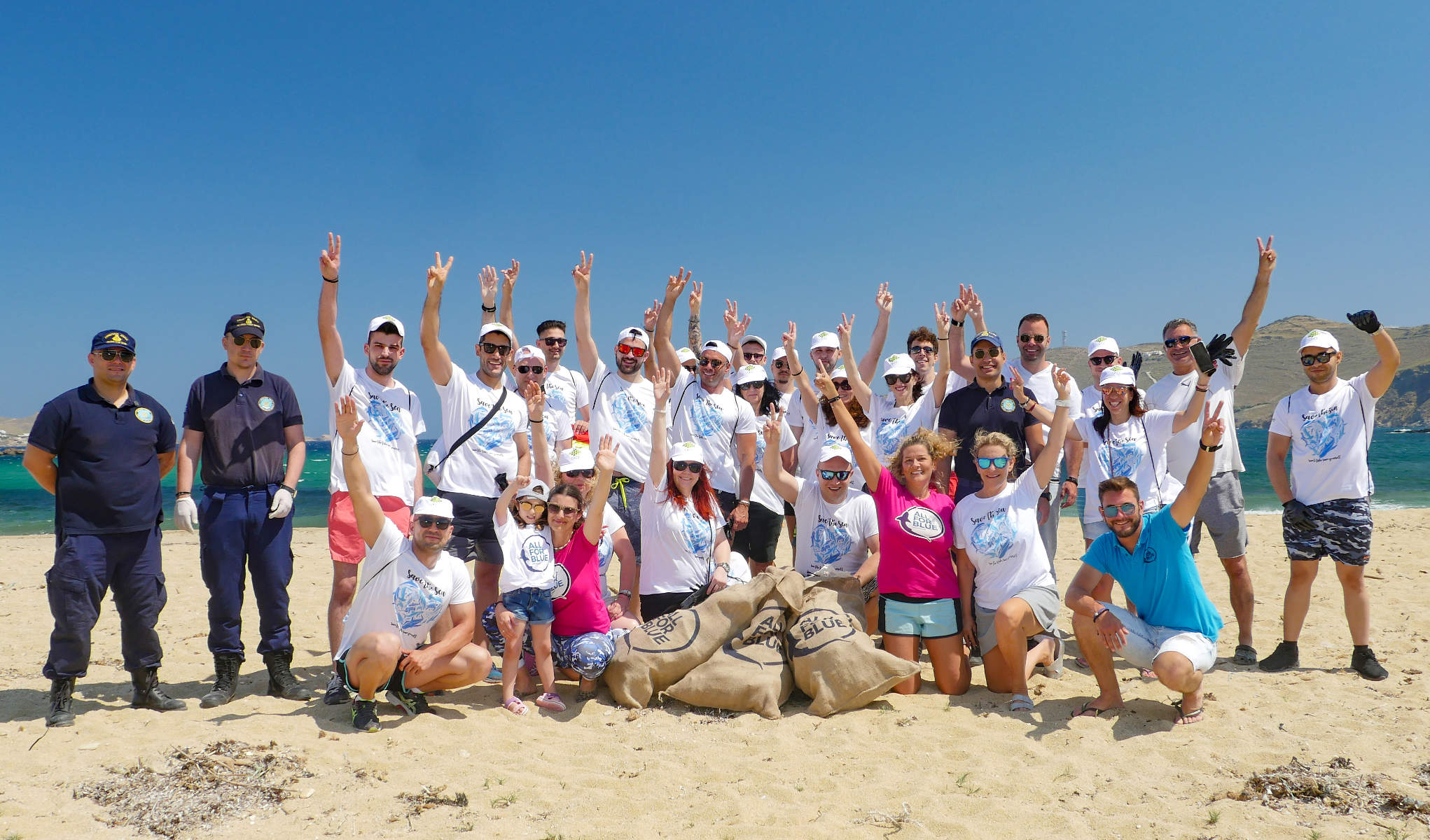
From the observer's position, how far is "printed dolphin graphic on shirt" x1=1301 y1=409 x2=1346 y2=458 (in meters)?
5.90

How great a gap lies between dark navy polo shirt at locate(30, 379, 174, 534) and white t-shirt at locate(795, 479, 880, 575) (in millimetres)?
4609

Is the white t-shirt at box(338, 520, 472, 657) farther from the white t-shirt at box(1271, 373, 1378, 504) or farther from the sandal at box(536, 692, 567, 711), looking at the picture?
the white t-shirt at box(1271, 373, 1378, 504)

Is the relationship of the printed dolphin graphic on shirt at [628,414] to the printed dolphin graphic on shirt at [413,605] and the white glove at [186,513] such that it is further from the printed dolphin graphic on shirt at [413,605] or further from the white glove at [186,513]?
the white glove at [186,513]

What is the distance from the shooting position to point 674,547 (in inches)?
238

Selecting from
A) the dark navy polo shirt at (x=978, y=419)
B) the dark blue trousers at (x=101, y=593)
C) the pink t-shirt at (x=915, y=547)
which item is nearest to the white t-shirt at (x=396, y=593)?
the dark blue trousers at (x=101, y=593)

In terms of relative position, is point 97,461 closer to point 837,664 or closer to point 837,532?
point 837,664

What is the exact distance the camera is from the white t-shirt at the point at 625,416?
273 inches

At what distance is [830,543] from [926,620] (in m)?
0.96

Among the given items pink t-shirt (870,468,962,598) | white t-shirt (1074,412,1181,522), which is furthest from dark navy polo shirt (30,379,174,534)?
white t-shirt (1074,412,1181,522)

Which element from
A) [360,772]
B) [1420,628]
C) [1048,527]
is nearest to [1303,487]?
[1048,527]

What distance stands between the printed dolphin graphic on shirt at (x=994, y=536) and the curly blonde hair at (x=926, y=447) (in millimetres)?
623

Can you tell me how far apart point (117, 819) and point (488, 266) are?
511 centimetres

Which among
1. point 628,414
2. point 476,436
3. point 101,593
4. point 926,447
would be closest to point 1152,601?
point 926,447

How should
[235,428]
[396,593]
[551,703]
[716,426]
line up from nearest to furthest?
[396,593] < [551,703] < [235,428] < [716,426]
